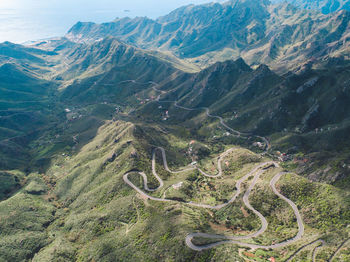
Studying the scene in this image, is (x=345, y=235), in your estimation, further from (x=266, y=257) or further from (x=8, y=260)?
(x=8, y=260)

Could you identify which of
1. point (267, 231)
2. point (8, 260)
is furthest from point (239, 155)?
point (8, 260)

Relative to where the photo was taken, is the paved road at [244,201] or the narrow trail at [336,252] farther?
the paved road at [244,201]

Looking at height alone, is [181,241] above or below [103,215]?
above

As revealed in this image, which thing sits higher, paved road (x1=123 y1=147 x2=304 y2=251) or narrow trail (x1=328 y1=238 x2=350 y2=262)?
narrow trail (x1=328 y1=238 x2=350 y2=262)

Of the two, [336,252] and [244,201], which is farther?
[244,201]

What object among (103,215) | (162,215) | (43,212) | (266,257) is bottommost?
(43,212)

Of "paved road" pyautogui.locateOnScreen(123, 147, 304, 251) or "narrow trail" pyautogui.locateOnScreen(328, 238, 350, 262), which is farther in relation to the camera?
"paved road" pyautogui.locateOnScreen(123, 147, 304, 251)

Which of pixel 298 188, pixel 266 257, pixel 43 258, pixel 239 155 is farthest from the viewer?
pixel 239 155

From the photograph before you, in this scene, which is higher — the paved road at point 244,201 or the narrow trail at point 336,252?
the narrow trail at point 336,252

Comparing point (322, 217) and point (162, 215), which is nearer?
point (322, 217)

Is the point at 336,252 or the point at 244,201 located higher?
→ the point at 336,252

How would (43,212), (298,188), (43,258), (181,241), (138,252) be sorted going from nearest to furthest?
(181,241)
(138,252)
(298,188)
(43,258)
(43,212)
